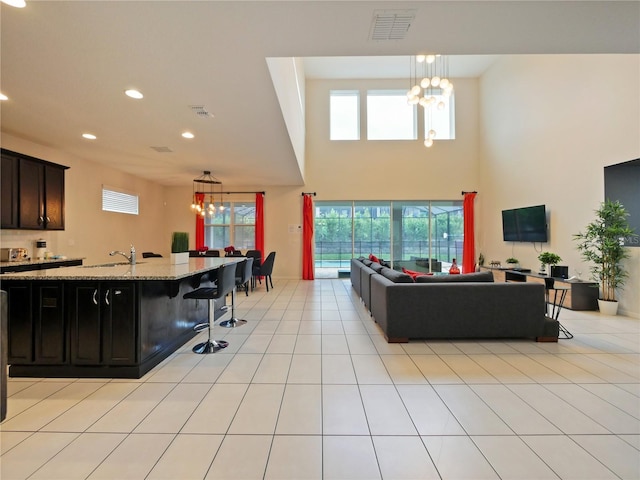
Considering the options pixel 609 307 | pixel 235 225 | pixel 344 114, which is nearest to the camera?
pixel 609 307

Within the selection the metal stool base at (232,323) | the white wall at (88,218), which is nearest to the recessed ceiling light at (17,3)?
the metal stool base at (232,323)

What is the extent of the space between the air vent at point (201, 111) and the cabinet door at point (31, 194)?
2863 mm

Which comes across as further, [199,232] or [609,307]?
[199,232]

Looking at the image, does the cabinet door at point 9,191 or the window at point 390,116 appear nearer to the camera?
the cabinet door at point 9,191

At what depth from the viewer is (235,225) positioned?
870 cm

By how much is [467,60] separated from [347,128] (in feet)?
12.0

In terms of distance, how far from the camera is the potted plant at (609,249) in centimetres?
442

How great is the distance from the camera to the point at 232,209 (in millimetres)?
8695

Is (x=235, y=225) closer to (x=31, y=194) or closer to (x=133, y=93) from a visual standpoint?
(x=31, y=194)

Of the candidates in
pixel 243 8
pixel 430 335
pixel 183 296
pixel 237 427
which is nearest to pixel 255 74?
pixel 243 8

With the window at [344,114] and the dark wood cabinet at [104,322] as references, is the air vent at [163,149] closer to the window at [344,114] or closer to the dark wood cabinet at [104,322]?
the dark wood cabinet at [104,322]

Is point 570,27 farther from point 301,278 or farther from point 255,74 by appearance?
point 301,278

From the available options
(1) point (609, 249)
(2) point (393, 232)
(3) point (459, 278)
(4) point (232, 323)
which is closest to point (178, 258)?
(4) point (232, 323)

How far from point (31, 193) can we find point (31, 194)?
0.01 meters
